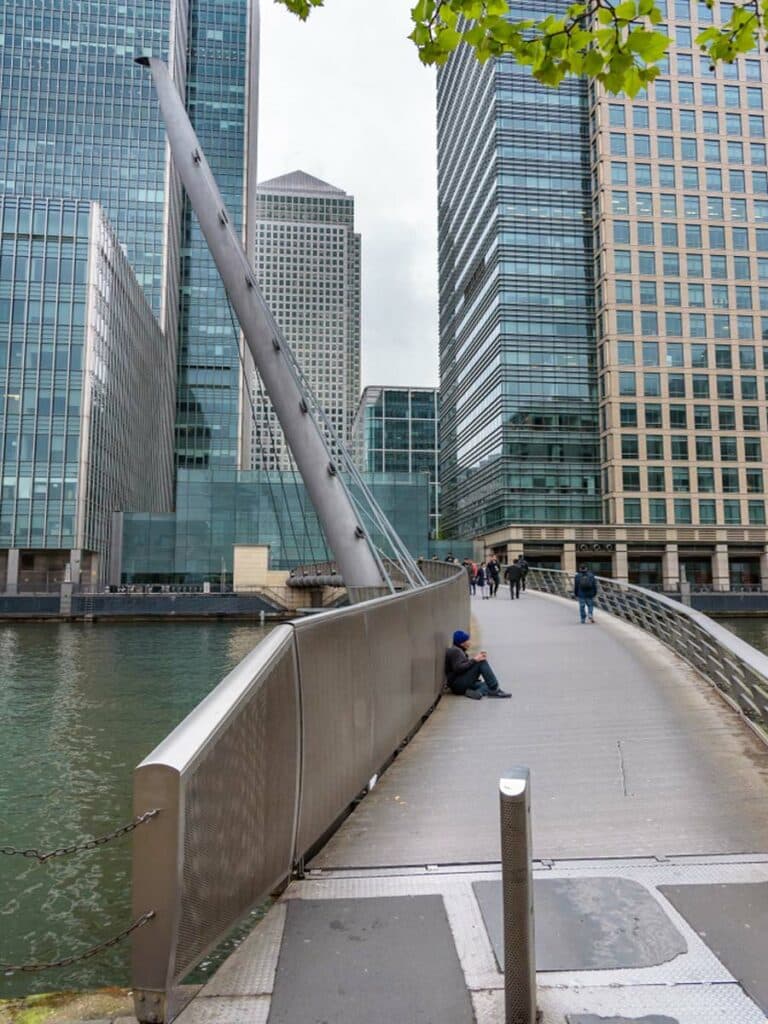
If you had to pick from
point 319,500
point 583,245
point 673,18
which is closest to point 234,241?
point 319,500

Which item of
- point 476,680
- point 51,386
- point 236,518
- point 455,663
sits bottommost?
point 476,680

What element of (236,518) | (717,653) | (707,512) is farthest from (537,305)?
(717,653)

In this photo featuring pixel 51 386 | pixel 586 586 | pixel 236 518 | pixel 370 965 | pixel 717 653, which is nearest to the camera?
pixel 370 965

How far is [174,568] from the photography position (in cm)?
6119

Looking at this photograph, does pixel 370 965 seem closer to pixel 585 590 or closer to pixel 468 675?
pixel 468 675

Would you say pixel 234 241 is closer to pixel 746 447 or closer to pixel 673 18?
pixel 746 447

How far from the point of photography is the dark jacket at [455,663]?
9.97m

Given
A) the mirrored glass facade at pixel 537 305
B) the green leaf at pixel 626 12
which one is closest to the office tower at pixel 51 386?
the mirrored glass facade at pixel 537 305

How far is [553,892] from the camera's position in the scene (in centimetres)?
388

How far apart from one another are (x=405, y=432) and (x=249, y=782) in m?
157

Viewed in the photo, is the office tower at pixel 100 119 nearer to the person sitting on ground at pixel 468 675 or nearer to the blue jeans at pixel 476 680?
the person sitting on ground at pixel 468 675

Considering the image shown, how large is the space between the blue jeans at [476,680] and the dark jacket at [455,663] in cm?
5

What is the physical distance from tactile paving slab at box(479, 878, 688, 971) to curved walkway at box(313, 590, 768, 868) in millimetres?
560

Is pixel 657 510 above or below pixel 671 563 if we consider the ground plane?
above
